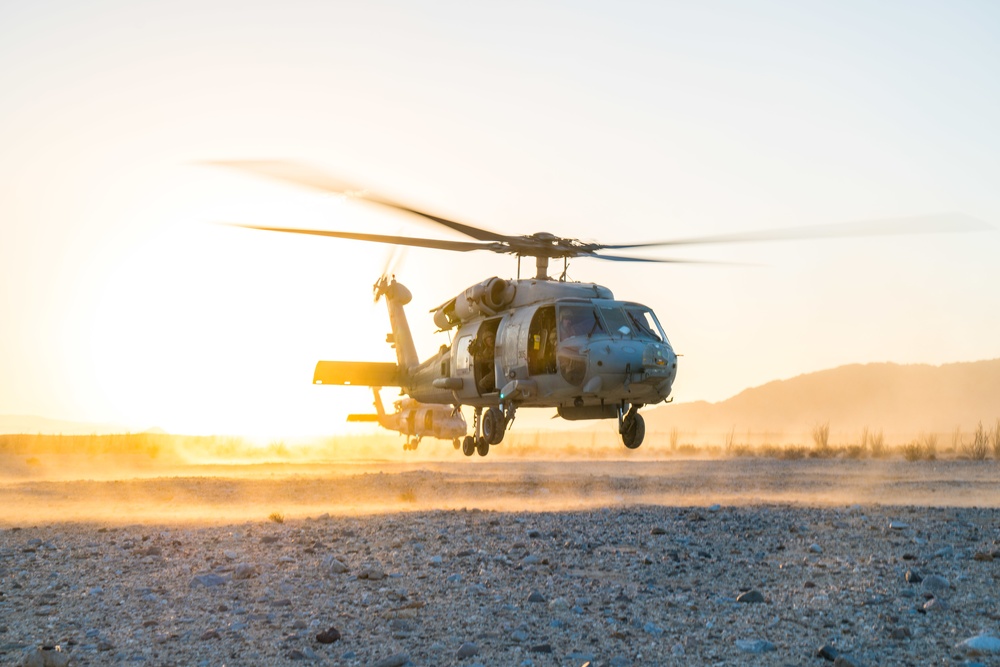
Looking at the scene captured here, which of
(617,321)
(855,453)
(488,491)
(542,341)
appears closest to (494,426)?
(542,341)

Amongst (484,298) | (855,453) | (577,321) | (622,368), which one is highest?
(484,298)

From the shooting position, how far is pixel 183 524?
1655cm

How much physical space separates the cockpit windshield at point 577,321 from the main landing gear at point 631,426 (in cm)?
148

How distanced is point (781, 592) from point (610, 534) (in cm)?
340

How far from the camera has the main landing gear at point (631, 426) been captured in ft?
55.0

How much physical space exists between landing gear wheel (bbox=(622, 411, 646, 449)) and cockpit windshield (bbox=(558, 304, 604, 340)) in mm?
1711

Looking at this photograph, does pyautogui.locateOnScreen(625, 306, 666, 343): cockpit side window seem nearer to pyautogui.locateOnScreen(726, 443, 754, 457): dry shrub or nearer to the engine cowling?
the engine cowling

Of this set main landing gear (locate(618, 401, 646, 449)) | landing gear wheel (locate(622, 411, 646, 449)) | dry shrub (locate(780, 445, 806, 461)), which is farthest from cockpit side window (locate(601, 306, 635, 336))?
dry shrub (locate(780, 445, 806, 461))

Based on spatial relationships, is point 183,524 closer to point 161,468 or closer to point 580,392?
point 580,392

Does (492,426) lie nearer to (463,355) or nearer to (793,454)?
(463,355)

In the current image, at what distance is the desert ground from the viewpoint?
10.0 meters

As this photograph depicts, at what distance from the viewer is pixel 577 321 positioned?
1700 cm

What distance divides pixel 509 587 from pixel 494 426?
6.62 metres

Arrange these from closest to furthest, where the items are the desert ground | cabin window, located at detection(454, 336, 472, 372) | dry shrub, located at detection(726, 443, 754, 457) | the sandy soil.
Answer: the desert ground
cabin window, located at detection(454, 336, 472, 372)
the sandy soil
dry shrub, located at detection(726, 443, 754, 457)
